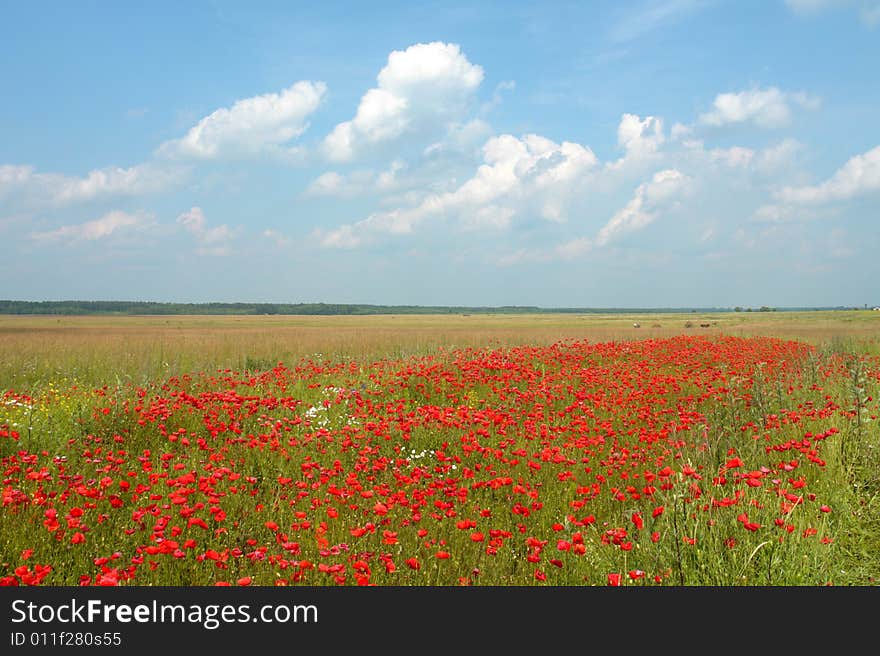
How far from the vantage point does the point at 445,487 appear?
4.77 meters

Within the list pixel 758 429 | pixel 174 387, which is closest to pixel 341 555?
pixel 758 429

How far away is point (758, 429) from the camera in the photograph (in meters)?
7.78

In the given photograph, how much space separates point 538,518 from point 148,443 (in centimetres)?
502

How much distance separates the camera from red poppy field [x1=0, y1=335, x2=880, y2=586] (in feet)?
12.3

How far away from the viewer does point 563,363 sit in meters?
14.3

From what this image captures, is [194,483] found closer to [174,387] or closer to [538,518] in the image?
[538,518]

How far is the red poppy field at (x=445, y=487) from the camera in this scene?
12.3ft

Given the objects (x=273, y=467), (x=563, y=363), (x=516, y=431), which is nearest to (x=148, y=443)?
(x=273, y=467)
